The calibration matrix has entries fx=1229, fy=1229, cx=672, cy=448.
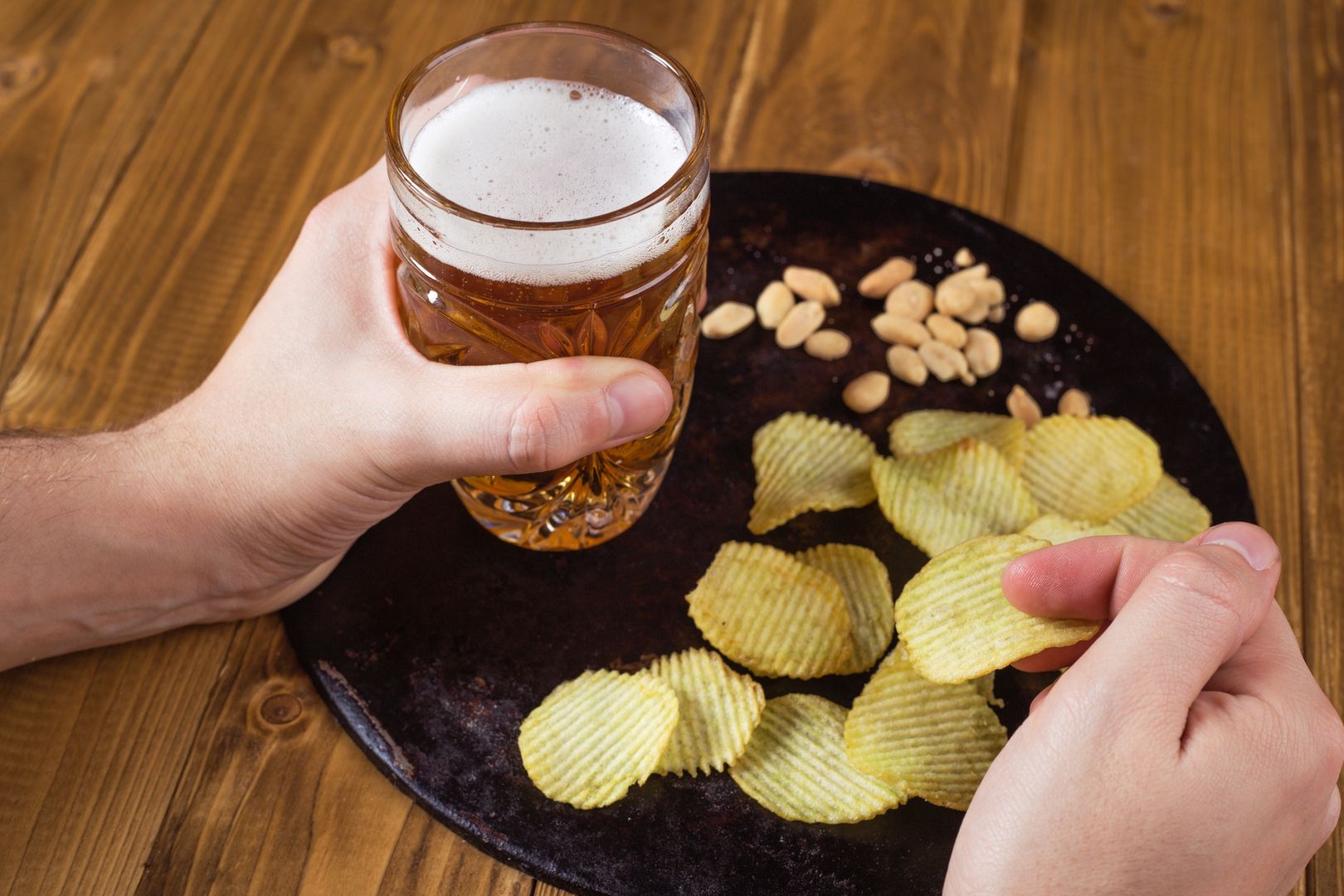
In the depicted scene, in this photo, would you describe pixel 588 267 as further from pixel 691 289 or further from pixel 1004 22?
pixel 1004 22

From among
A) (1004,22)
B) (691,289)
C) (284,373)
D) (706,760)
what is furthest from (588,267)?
(1004,22)

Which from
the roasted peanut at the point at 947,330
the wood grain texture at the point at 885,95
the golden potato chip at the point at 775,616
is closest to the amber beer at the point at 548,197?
the golden potato chip at the point at 775,616

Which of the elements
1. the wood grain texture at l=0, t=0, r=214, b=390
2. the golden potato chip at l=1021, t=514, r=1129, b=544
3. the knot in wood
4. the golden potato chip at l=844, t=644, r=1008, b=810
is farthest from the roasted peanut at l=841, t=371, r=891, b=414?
the wood grain texture at l=0, t=0, r=214, b=390

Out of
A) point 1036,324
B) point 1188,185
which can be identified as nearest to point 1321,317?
point 1188,185

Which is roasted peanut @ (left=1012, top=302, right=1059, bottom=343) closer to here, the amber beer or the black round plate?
the black round plate

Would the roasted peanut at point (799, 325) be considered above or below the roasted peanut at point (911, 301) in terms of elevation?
below

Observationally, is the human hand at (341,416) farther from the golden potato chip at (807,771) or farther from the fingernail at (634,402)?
the golden potato chip at (807,771)

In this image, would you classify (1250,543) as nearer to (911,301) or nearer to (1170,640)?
(1170,640)

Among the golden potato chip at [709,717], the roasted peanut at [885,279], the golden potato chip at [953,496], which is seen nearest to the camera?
the golden potato chip at [709,717]
